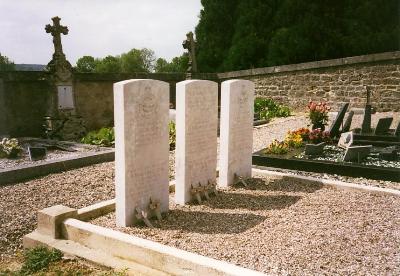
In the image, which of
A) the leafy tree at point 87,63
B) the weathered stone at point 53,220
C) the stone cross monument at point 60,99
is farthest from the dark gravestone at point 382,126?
the leafy tree at point 87,63

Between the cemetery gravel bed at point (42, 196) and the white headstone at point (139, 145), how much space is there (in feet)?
4.49

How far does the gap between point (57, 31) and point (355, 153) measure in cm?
928

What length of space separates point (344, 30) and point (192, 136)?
45.1ft

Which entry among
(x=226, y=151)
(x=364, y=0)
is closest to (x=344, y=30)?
(x=364, y=0)

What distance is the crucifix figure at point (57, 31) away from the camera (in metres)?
11.6

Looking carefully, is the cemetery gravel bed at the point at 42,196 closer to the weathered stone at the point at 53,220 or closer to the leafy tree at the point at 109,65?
the weathered stone at the point at 53,220

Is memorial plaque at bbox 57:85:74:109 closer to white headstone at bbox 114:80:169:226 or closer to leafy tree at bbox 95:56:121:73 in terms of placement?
white headstone at bbox 114:80:169:226

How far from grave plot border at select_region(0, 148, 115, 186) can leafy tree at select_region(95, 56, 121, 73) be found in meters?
31.9

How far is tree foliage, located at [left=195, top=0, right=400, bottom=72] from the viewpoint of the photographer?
16.0 m

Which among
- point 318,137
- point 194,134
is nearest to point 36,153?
point 194,134

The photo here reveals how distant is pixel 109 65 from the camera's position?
40.1 m

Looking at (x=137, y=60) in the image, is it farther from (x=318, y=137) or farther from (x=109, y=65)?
(x=318, y=137)

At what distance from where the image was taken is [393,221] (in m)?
4.70

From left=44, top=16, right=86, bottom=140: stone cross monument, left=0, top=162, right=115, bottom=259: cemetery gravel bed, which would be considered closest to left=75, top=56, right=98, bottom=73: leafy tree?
left=44, top=16, right=86, bottom=140: stone cross monument
